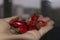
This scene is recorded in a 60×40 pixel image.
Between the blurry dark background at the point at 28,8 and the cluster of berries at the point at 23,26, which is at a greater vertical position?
Answer: the blurry dark background at the point at 28,8

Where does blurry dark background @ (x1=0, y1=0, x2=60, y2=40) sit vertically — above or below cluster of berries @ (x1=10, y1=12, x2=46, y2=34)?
above

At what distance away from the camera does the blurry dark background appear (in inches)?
36.4

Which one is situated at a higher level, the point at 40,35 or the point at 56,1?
the point at 56,1

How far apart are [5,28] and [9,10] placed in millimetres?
435

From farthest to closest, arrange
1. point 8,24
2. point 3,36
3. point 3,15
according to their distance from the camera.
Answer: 1. point 3,15
2. point 8,24
3. point 3,36

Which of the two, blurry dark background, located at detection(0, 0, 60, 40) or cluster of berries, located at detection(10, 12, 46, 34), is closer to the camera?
cluster of berries, located at detection(10, 12, 46, 34)

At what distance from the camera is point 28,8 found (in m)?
1.02

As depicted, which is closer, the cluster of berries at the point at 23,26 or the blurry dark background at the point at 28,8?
the cluster of berries at the point at 23,26

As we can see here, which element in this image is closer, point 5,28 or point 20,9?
point 5,28

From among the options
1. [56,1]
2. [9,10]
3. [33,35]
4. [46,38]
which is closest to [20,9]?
[9,10]

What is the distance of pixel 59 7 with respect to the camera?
96 cm

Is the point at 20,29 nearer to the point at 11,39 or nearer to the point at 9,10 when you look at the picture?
the point at 11,39

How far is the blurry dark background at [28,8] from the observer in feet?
3.04

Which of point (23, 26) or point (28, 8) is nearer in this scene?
point (23, 26)
